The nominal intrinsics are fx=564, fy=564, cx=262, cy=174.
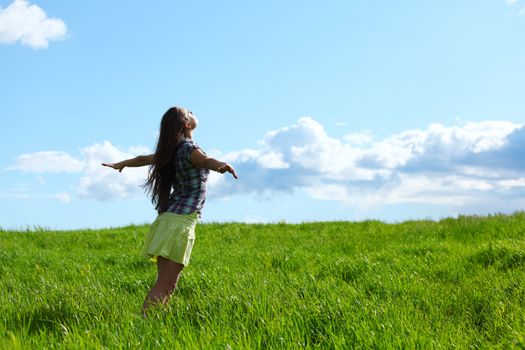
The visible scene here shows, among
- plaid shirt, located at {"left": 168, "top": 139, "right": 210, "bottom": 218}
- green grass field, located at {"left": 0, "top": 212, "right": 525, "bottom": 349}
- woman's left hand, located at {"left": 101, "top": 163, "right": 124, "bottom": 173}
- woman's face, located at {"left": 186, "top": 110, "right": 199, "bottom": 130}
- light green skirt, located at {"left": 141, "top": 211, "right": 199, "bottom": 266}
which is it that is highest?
woman's face, located at {"left": 186, "top": 110, "right": 199, "bottom": 130}

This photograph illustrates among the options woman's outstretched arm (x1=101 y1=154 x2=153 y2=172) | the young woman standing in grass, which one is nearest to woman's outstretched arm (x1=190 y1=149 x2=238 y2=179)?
the young woman standing in grass

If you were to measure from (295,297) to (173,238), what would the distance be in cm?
142

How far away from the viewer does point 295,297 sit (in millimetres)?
5461

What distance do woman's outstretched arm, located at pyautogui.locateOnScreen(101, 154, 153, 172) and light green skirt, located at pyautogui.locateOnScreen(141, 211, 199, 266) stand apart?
0.95 metres

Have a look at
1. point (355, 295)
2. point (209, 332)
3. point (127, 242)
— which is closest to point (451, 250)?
point (355, 295)

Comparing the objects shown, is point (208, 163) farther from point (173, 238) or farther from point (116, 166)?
point (116, 166)

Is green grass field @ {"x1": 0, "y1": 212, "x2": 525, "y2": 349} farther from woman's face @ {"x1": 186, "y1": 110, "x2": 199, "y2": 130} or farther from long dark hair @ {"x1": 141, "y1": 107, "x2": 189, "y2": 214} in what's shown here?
woman's face @ {"x1": 186, "y1": 110, "x2": 199, "y2": 130}

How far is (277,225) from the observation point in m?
17.0

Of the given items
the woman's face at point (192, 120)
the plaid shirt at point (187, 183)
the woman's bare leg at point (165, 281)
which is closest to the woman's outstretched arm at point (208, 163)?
the plaid shirt at point (187, 183)

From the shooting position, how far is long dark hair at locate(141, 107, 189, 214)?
20.4 ft

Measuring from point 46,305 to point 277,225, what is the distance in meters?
11.3

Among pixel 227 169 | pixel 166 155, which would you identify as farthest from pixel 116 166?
pixel 227 169

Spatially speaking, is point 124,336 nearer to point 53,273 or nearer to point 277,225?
point 53,273

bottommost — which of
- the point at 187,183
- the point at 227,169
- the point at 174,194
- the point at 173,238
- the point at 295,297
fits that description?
the point at 295,297
